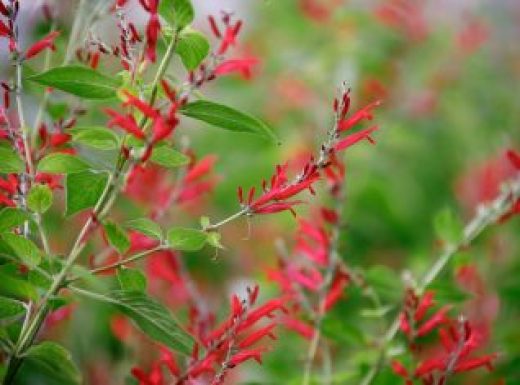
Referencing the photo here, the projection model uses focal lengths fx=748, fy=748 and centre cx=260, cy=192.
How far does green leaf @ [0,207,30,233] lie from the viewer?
0.87m

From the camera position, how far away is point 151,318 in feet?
2.98

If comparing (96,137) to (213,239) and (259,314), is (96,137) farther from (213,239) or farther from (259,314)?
(259,314)

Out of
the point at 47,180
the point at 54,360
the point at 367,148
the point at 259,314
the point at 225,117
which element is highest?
the point at 367,148

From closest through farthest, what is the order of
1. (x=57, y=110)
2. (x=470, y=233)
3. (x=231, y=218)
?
(x=231, y=218) → (x=57, y=110) → (x=470, y=233)

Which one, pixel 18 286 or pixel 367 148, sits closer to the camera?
pixel 18 286

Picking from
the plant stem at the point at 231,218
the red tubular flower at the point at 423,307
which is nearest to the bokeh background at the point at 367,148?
the red tubular flower at the point at 423,307

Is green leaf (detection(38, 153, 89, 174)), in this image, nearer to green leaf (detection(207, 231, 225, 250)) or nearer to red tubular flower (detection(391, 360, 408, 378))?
green leaf (detection(207, 231, 225, 250))

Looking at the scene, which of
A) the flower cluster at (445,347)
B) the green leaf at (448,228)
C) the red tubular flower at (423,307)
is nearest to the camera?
the flower cluster at (445,347)

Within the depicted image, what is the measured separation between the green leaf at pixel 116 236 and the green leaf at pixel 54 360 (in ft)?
0.45

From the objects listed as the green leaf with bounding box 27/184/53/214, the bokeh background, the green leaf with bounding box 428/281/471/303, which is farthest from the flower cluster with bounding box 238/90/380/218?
the bokeh background

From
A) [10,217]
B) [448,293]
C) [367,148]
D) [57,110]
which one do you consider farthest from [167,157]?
[367,148]

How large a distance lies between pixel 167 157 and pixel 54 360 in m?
0.28

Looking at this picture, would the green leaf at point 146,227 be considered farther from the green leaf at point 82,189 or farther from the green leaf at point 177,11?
the green leaf at point 177,11

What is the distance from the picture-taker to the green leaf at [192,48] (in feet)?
2.83
